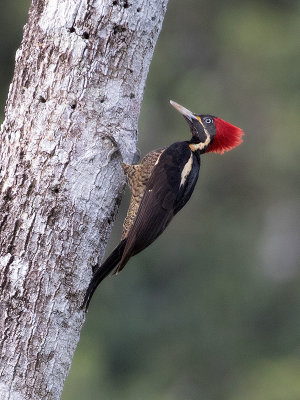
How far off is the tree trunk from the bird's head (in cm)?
93

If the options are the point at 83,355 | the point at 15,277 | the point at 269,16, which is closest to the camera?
the point at 15,277

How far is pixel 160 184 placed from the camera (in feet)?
17.2

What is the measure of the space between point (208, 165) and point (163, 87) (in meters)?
1.12

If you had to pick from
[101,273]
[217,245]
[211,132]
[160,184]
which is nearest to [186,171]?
[160,184]

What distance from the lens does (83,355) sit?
1020cm

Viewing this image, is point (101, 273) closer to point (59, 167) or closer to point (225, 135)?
point (59, 167)

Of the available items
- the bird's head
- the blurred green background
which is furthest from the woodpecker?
the blurred green background

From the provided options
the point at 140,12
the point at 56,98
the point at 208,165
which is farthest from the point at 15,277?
the point at 208,165

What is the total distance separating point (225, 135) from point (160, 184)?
0.71 meters

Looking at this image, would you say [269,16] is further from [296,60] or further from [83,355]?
[83,355]

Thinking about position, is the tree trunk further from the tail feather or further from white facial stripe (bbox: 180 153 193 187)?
white facial stripe (bbox: 180 153 193 187)

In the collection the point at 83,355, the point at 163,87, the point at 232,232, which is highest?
the point at 163,87

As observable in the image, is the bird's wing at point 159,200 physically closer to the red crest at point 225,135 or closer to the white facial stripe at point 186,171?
the white facial stripe at point 186,171

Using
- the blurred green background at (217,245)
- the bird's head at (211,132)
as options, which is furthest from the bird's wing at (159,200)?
the blurred green background at (217,245)
